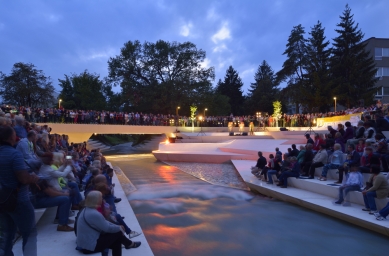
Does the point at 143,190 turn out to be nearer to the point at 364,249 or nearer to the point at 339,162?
the point at 339,162

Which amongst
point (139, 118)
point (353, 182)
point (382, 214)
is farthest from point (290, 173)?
point (139, 118)

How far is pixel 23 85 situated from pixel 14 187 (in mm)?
31857

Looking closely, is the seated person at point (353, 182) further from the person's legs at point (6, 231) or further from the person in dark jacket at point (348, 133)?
the person's legs at point (6, 231)

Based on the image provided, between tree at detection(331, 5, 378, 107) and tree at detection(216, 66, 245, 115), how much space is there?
2587 centimetres

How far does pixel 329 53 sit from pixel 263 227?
37.8 metres

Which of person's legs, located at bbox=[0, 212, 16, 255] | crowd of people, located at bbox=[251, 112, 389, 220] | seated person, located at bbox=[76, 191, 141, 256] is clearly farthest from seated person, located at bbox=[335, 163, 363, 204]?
person's legs, located at bbox=[0, 212, 16, 255]

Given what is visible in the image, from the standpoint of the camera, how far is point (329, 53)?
39562mm

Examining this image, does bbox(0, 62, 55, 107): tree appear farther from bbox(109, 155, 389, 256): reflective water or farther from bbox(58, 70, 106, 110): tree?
bbox(109, 155, 389, 256): reflective water

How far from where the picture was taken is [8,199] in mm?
3170

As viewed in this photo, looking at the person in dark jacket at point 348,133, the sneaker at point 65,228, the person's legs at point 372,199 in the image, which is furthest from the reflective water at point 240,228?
the person in dark jacket at point 348,133

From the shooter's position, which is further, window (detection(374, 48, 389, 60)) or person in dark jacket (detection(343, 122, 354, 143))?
window (detection(374, 48, 389, 60))

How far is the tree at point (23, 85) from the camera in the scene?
102 ft

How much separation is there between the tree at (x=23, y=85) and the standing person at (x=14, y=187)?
3138 centimetres

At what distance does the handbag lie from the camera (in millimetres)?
3150
